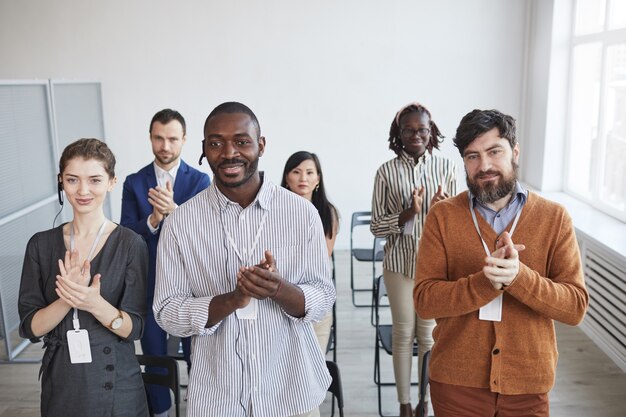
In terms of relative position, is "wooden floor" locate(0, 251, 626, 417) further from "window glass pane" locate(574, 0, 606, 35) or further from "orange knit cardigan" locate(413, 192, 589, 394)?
"window glass pane" locate(574, 0, 606, 35)

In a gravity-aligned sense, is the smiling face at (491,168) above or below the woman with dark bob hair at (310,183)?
Result: above

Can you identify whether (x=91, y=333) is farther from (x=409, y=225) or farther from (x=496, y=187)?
(x=409, y=225)

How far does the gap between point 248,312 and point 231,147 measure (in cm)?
47

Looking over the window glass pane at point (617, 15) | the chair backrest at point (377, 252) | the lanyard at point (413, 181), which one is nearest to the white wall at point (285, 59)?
the window glass pane at point (617, 15)

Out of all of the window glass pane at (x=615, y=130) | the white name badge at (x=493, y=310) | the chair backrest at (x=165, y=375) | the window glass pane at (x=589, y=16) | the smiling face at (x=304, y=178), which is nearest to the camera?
the white name badge at (x=493, y=310)

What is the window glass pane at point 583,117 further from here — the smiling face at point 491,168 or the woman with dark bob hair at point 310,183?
the smiling face at point 491,168

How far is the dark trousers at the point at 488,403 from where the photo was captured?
1.80 meters

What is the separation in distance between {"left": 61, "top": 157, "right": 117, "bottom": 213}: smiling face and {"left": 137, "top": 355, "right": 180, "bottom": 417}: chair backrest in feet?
2.16

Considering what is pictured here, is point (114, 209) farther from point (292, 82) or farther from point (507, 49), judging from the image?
point (507, 49)

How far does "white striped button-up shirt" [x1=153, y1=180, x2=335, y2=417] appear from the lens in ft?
5.52

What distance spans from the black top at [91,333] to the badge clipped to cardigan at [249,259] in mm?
496

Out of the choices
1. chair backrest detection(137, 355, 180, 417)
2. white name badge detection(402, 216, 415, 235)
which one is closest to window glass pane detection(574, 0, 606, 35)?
white name badge detection(402, 216, 415, 235)

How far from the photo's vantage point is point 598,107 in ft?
16.8

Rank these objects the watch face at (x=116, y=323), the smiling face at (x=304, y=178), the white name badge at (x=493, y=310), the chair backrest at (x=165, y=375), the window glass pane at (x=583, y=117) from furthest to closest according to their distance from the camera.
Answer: the window glass pane at (x=583, y=117) < the smiling face at (x=304, y=178) < the chair backrest at (x=165, y=375) < the watch face at (x=116, y=323) < the white name badge at (x=493, y=310)
